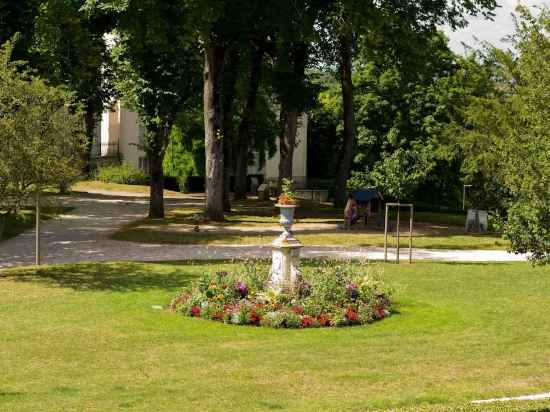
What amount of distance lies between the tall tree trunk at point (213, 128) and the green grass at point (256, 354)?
14309 mm

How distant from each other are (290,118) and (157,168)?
11.6 meters

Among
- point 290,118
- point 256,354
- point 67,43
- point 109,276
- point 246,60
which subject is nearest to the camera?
point 256,354

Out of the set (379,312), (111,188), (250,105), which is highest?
(250,105)

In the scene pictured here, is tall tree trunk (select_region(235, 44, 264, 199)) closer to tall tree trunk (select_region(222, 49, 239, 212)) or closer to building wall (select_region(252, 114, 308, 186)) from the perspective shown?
tall tree trunk (select_region(222, 49, 239, 212))

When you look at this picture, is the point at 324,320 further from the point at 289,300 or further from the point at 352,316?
the point at 289,300

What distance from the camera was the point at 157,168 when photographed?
1449 inches

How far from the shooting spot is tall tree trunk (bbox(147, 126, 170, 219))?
118ft

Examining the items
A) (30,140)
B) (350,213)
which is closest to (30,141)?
(30,140)

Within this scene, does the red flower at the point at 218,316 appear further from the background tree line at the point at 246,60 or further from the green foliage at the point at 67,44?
the green foliage at the point at 67,44

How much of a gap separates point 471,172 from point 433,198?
2622 cm

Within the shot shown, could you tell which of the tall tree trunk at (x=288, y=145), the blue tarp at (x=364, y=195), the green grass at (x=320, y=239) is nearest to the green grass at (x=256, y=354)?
the green grass at (x=320, y=239)

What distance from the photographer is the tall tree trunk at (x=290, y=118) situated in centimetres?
4262

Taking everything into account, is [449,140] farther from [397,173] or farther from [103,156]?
[103,156]

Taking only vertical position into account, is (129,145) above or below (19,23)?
below
